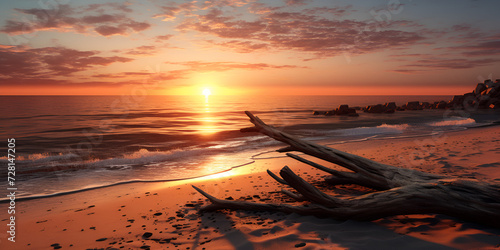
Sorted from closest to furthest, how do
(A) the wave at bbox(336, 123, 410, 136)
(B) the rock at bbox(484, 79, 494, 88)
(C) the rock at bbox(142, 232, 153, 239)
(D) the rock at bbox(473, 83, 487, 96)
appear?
(C) the rock at bbox(142, 232, 153, 239) < (A) the wave at bbox(336, 123, 410, 136) < (B) the rock at bbox(484, 79, 494, 88) < (D) the rock at bbox(473, 83, 487, 96)

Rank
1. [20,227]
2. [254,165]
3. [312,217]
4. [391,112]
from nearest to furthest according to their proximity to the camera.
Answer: [312,217]
[20,227]
[254,165]
[391,112]

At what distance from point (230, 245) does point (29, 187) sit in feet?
27.1

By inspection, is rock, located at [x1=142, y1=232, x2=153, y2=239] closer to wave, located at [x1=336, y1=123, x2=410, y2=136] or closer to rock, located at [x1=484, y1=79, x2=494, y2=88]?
wave, located at [x1=336, y1=123, x2=410, y2=136]

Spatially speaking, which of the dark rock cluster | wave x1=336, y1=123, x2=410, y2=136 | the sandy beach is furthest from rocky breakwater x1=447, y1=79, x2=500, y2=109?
the sandy beach

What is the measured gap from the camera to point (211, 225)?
4750 mm

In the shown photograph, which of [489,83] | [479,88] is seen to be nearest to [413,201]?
[489,83]

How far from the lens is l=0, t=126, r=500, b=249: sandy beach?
3.66m

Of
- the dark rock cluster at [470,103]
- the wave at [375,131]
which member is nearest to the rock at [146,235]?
the wave at [375,131]

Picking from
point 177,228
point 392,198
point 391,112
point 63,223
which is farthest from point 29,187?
point 391,112

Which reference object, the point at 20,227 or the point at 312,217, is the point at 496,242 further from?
the point at 20,227

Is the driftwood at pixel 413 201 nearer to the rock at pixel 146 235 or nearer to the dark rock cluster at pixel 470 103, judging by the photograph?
the rock at pixel 146 235

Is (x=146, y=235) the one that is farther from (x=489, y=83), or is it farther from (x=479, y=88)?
(x=479, y=88)

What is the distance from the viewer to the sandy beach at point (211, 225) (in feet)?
12.0

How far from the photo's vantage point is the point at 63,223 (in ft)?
17.8
